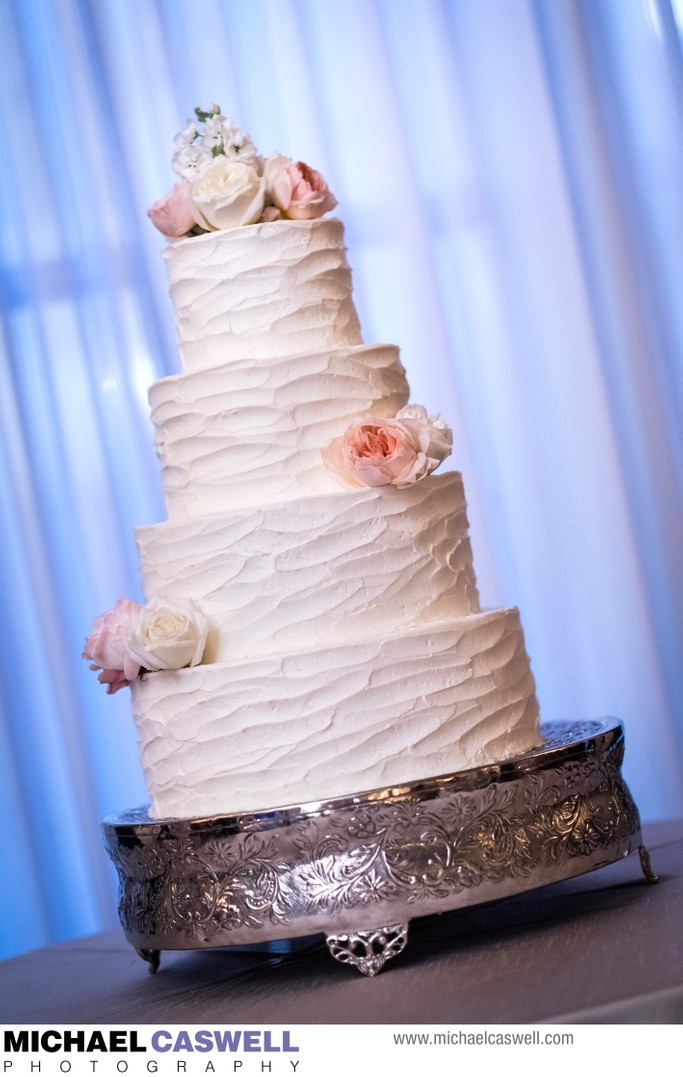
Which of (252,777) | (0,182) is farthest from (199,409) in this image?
(0,182)

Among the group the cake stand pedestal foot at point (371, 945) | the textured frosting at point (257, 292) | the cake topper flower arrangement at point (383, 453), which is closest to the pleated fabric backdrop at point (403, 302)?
the textured frosting at point (257, 292)

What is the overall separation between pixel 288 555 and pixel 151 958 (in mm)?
719

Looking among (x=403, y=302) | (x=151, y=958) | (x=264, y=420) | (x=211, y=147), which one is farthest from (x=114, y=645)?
(x=403, y=302)

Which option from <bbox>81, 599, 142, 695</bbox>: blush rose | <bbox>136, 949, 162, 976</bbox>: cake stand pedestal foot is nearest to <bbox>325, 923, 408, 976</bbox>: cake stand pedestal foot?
<bbox>136, 949, 162, 976</bbox>: cake stand pedestal foot

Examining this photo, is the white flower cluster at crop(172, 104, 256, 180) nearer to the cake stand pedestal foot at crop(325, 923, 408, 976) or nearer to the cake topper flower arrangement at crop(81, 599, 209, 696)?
the cake topper flower arrangement at crop(81, 599, 209, 696)

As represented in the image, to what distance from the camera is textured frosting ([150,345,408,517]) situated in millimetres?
1964

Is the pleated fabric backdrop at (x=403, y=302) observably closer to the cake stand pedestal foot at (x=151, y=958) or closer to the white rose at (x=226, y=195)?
the cake stand pedestal foot at (x=151, y=958)

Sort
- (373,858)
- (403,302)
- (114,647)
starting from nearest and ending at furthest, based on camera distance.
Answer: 1. (373,858)
2. (114,647)
3. (403,302)

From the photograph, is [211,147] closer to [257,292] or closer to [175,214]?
[175,214]

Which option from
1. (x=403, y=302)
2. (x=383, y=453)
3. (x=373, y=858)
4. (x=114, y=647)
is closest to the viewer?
(x=373, y=858)

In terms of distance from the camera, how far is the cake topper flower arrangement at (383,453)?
187 centimetres

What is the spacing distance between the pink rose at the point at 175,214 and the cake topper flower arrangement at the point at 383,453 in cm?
45

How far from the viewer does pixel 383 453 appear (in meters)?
1.88
